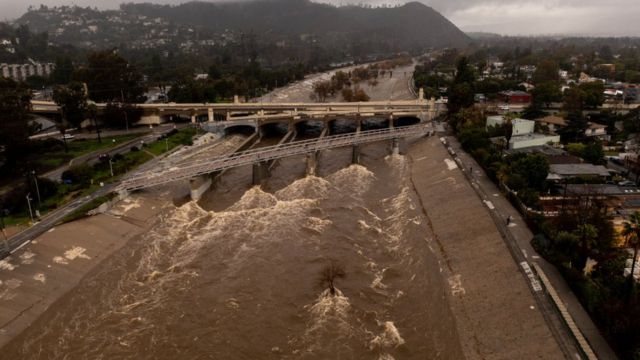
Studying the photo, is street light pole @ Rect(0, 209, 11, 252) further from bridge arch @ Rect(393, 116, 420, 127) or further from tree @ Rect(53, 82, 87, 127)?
bridge arch @ Rect(393, 116, 420, 127)

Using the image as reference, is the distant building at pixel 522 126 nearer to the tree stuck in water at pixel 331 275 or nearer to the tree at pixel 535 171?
the tree at pixel 535 171

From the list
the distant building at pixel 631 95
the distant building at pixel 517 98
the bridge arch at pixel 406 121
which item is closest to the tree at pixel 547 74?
the distant building at pixel 631 95

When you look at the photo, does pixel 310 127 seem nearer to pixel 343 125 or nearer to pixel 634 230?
pixel 343 125

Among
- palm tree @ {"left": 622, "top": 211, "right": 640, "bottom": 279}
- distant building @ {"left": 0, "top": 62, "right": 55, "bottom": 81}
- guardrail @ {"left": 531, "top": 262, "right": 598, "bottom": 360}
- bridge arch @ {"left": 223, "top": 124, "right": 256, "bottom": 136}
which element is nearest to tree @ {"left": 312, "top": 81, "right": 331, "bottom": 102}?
bridge arch @ {"left": 223, "top": 124, "right": 256, "bottom": 136}

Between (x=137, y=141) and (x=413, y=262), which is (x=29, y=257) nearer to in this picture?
(x=413, y=262)

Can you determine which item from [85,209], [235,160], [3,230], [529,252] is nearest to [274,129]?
[235,160]

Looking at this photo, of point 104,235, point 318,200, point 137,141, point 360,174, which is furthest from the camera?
point 137,141

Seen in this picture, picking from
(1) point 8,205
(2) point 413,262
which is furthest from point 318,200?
(1) point 8,205
